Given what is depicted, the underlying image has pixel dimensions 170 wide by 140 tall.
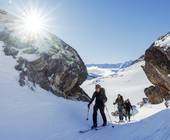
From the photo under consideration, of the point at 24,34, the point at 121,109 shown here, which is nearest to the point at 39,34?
the point at 24,34

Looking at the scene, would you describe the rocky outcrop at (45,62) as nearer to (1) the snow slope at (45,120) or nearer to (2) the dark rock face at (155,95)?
(1) the snow slope at (45,120)

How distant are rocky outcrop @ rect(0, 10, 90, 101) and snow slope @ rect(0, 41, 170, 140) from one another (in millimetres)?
1087

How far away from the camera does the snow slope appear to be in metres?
17.3

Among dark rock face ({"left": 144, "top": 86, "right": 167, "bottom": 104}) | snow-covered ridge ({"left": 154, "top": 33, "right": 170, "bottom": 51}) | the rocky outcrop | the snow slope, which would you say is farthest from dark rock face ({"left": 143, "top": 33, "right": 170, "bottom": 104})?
the snow slope

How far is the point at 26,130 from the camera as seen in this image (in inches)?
714

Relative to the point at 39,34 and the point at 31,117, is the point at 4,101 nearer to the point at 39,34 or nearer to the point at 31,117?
the point at 31,117

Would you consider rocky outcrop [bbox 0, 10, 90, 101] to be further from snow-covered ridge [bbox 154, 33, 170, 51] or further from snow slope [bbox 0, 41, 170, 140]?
snow-covered ridge [bbox 154, 33, 170, 51]

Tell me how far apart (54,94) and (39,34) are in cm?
727

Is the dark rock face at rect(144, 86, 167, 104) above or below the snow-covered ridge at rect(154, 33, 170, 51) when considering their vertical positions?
below

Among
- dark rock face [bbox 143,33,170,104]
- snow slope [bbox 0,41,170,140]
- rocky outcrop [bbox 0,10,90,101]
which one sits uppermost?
dark rock face [bbox 143,33,170,104]

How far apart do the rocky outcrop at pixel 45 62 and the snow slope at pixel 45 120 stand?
1.09 metres

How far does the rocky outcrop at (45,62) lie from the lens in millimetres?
26797

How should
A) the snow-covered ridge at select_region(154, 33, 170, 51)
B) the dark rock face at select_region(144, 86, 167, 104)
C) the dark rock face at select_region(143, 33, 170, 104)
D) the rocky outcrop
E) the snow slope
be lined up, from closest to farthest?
1. the snow slope
2. the rocky outcrop
3. the snow-covered ridge at select_region(154, 33, 170, 51)
4. the dark rock face at select_region(143, 33, 170, 104)
5. the dark rock face at select_region(144, 86, 167, 104)

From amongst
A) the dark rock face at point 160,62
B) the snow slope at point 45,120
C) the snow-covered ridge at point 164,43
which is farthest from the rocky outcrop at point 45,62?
the dark rock face at point 160,62
